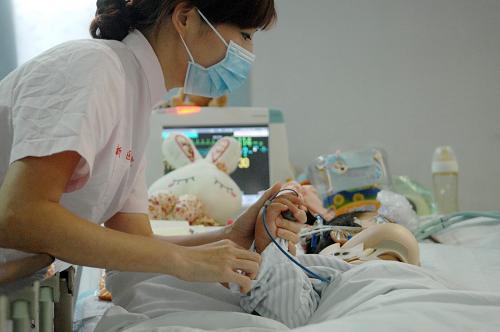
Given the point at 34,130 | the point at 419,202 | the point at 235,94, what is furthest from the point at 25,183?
the point at 235,94

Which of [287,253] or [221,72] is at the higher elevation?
[221,72]

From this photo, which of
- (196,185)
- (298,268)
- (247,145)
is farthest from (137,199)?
(247,145)

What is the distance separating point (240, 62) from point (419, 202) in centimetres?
159

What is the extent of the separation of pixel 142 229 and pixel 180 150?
1.18m

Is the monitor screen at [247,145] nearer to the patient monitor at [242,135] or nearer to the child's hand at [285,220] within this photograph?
the patient monitor at [242,135]

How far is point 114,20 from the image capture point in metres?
1.23

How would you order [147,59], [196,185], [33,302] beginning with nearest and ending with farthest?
[33,302], [147,59], [196,185]

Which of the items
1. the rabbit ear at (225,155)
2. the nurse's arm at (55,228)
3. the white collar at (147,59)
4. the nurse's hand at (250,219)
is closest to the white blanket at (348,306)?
the nurse's arm at (55,228)

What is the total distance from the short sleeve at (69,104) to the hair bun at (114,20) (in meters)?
0.23

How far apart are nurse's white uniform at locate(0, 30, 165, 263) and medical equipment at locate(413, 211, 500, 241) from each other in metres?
1.15

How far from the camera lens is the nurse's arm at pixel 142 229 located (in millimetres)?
1399

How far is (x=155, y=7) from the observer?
1203 millimetres

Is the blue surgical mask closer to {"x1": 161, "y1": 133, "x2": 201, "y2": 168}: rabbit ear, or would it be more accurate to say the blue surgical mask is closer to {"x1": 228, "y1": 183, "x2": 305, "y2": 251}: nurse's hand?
{"x1": 228, "y1": 183, "x2": 305, "y2": 251}: nurse's hand

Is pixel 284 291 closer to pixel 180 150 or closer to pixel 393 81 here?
pixel 180 150
